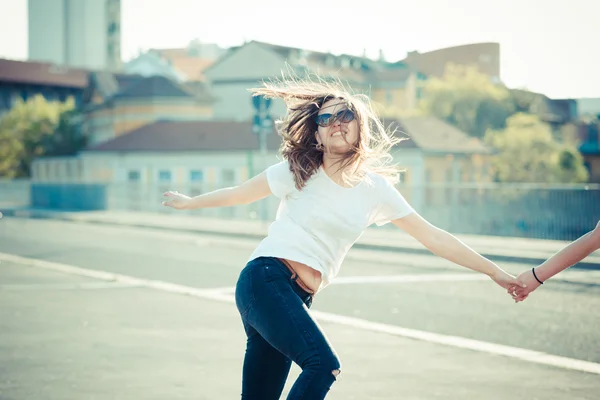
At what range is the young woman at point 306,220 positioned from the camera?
11.5ft

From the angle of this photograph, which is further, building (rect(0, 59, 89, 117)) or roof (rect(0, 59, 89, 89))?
roof (rect(0, 59, 89, 89))

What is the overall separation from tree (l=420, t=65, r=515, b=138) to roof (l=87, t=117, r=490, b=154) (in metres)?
20.4

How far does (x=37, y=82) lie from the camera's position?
94.8m

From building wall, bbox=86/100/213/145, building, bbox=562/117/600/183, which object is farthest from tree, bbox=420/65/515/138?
building wall, bbox=86/100/213/145

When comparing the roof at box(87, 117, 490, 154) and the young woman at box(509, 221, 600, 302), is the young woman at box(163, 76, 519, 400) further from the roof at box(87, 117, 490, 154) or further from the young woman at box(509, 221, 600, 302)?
the roof at box(87, 117, 490, 154)

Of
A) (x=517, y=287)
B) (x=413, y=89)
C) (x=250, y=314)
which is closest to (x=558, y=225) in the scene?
(x=517, y=287)

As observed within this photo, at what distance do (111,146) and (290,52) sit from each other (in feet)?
90.5

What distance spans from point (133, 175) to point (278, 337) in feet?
178

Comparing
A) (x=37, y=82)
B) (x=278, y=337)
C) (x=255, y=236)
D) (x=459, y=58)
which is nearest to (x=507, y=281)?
(x=278, y=337)

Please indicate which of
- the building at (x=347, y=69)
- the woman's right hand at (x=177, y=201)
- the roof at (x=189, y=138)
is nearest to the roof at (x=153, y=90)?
the building at (x=347, y=69)

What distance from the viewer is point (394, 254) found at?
18.1m

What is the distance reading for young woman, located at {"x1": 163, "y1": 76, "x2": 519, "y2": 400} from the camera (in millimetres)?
3520

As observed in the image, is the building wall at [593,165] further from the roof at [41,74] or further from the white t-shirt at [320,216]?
the white t-shirt at [320,216]

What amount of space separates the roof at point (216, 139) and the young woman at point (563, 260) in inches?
1906
